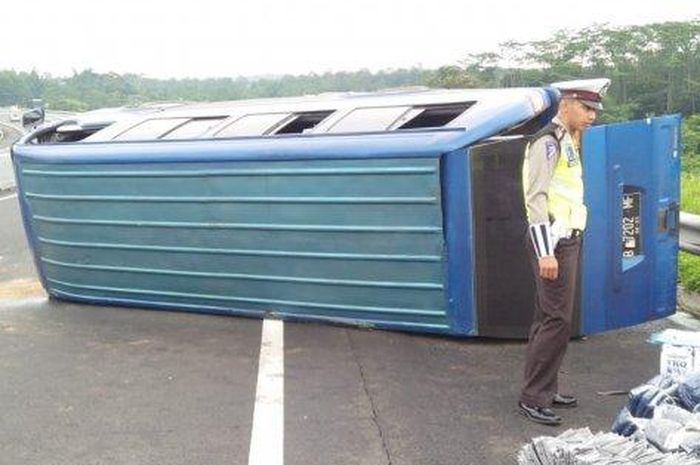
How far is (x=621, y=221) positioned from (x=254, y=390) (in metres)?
2.39

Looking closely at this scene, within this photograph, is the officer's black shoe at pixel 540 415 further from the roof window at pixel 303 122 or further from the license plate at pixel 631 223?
the roof window at pixel 303 122

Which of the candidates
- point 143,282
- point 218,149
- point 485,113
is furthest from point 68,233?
point 485,113

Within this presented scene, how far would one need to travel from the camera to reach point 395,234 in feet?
17.0

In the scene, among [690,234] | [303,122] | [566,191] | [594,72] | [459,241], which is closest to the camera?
[566,191]

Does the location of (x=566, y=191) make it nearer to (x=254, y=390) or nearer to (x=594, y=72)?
(x=254, y=390)

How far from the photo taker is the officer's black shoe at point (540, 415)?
12.8 ft

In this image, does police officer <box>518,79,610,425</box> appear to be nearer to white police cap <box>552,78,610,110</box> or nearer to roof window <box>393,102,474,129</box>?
white police cap <box>552,78,610,110</box>

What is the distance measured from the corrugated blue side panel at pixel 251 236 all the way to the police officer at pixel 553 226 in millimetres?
1067

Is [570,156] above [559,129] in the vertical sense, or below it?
below

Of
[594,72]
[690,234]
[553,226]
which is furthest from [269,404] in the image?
[594,72]

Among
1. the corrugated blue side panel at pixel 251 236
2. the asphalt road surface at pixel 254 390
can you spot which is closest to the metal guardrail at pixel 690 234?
the asphalt road surface at pixel 254 390

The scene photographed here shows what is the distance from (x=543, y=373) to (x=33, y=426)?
8.10ft

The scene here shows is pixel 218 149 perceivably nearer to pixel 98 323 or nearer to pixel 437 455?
pixel 98 323

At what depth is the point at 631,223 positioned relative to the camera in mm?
5070
